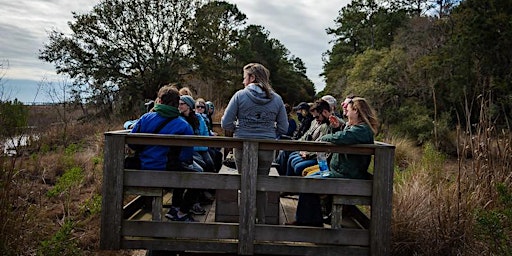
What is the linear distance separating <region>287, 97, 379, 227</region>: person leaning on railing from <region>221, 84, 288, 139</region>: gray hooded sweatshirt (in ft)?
1.97

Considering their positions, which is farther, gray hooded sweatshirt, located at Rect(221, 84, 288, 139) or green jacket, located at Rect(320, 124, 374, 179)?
gray hooded sweatshirt, located at Rect(221, 84, 288, 139)

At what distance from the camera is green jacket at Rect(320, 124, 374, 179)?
153 inches

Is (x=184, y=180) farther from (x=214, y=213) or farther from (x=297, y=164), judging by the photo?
(x=297, y=164)

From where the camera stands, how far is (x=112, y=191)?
3.86 m

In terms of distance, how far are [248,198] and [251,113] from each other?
902 millimetres

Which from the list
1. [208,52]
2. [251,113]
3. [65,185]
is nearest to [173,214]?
[251,113]

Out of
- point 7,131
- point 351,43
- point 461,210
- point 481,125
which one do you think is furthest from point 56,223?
point 351,43

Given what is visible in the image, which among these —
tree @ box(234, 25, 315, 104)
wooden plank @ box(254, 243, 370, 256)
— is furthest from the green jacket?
tree @ box(234, 25, 315, 104)

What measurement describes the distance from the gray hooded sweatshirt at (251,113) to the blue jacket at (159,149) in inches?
17.3

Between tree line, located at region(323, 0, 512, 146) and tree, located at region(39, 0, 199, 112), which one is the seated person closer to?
tree line, located at region(323, 0, 512, 146)

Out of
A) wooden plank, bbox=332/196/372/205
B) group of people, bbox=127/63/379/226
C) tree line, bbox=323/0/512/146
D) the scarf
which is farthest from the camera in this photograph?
tree line, bbox=323/0/512/146

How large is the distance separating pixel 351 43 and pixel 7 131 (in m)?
44.3

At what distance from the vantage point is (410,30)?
23.9 meters

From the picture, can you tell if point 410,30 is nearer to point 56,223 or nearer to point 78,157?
point 78,157
